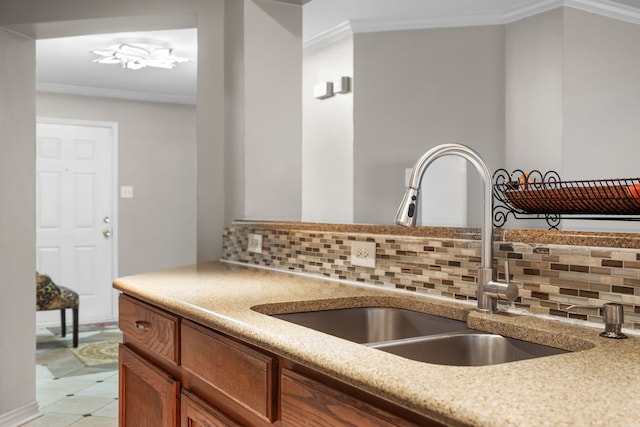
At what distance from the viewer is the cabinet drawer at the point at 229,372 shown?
1147 millimetres

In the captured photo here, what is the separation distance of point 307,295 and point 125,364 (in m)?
0.69

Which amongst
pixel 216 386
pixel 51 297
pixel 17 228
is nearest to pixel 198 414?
pixel 216 386

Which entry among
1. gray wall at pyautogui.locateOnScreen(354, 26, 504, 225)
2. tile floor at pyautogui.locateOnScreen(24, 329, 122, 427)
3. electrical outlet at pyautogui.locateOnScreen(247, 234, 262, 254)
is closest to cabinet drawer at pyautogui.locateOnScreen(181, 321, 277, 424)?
electrical outlet at pyautogui.locateOnScreen(247, 234, 262, 254)

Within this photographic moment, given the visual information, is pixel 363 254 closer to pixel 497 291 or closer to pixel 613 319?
pixel 497 291

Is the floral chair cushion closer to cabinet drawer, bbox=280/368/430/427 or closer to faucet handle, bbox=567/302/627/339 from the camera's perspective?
cabinet drawer, bbox=280/368/430/427

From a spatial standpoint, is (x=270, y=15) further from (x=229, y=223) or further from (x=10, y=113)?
(x=10, y=113)

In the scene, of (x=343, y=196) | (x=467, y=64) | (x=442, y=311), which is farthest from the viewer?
(x=343, y=196)

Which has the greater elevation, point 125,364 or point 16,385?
point 125,364

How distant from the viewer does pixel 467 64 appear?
13.1 feet

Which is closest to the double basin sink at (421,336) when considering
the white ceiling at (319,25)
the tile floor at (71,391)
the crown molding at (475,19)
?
the tile floor at (71,391)

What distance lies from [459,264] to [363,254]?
15.5 inches

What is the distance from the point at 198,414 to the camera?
1.44m

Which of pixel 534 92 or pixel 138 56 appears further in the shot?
pixel 138 56

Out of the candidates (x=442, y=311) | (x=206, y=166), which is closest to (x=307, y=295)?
(x=442, y=311)
